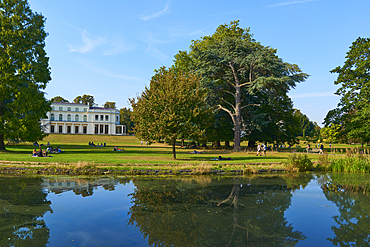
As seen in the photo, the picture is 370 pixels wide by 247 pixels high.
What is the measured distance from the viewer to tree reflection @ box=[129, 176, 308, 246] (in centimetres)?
669

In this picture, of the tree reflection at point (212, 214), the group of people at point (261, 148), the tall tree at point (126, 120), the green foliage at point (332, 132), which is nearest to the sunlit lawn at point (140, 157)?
the group of people at point (261, 148)

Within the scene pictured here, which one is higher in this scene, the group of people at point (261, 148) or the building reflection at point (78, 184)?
the group of people at point (261, 148)

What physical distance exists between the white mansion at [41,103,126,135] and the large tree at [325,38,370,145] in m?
78.3

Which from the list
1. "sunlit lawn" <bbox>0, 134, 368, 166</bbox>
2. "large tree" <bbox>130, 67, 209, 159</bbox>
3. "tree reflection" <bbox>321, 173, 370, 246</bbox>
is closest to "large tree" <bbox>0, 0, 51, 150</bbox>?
"sunlit lawn" <bbox>0, 134, 368, 166</bbox>

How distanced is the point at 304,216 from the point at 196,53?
3069cm

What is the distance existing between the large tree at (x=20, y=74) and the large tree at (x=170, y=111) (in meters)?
13.1

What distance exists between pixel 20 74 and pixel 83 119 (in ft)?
241

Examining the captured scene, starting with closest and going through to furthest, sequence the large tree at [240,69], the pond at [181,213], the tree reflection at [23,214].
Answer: the tree reflection at [23,214] → the pond at [181,213] → the large tree at [240,69]

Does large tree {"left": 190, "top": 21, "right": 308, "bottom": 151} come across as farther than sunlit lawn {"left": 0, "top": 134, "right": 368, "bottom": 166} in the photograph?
Yes

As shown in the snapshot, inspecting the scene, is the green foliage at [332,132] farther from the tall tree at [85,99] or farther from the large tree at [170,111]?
the tall tree at [85,99]

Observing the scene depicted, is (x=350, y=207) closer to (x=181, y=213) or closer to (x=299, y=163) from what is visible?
(x=181, y=213)

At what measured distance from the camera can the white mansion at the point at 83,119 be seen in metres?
99.3

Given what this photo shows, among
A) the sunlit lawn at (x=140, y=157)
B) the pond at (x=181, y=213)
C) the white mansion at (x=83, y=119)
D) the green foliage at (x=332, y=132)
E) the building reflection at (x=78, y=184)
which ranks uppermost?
the white mansion at (x=83, y=119)

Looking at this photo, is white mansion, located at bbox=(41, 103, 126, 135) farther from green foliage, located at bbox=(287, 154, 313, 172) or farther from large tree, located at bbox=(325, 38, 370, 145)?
green foliage, located at bbox=(287, 154, 313, 172)
